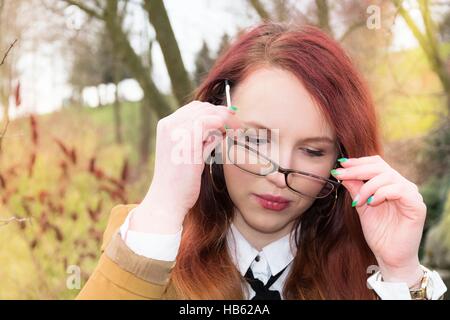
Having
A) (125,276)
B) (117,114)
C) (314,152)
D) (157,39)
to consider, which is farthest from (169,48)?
(117,114)

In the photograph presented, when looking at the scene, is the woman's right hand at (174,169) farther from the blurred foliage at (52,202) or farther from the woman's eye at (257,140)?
the blurred foliage at (52,202)

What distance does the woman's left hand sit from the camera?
47.9 inches

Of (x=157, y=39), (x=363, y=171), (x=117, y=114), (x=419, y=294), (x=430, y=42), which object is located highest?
(x=157, y=39)

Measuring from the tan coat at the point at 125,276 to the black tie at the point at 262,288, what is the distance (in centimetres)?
33

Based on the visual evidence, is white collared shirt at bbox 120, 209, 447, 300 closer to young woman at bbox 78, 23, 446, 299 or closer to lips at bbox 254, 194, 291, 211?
young woman at bbox 78, 23, 446, 299

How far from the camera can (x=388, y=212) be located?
131cm

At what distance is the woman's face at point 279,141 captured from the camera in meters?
1.29

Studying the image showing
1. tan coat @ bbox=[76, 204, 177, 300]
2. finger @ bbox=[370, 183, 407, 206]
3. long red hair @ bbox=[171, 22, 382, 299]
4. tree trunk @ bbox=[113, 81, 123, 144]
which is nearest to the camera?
tan coat @ bbox=[76, 204, 177, 300]

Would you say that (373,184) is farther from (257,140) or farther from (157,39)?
(157,39)

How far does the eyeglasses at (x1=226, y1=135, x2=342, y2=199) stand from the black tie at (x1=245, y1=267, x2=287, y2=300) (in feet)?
0.73

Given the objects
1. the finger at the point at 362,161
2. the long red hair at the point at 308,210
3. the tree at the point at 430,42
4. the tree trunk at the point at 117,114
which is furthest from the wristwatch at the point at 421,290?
the tree trunk at the point at 117,114

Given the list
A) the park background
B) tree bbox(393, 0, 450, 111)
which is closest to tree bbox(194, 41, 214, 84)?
the park background

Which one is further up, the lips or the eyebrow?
the eyebrow

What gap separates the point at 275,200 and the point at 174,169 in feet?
1.03
